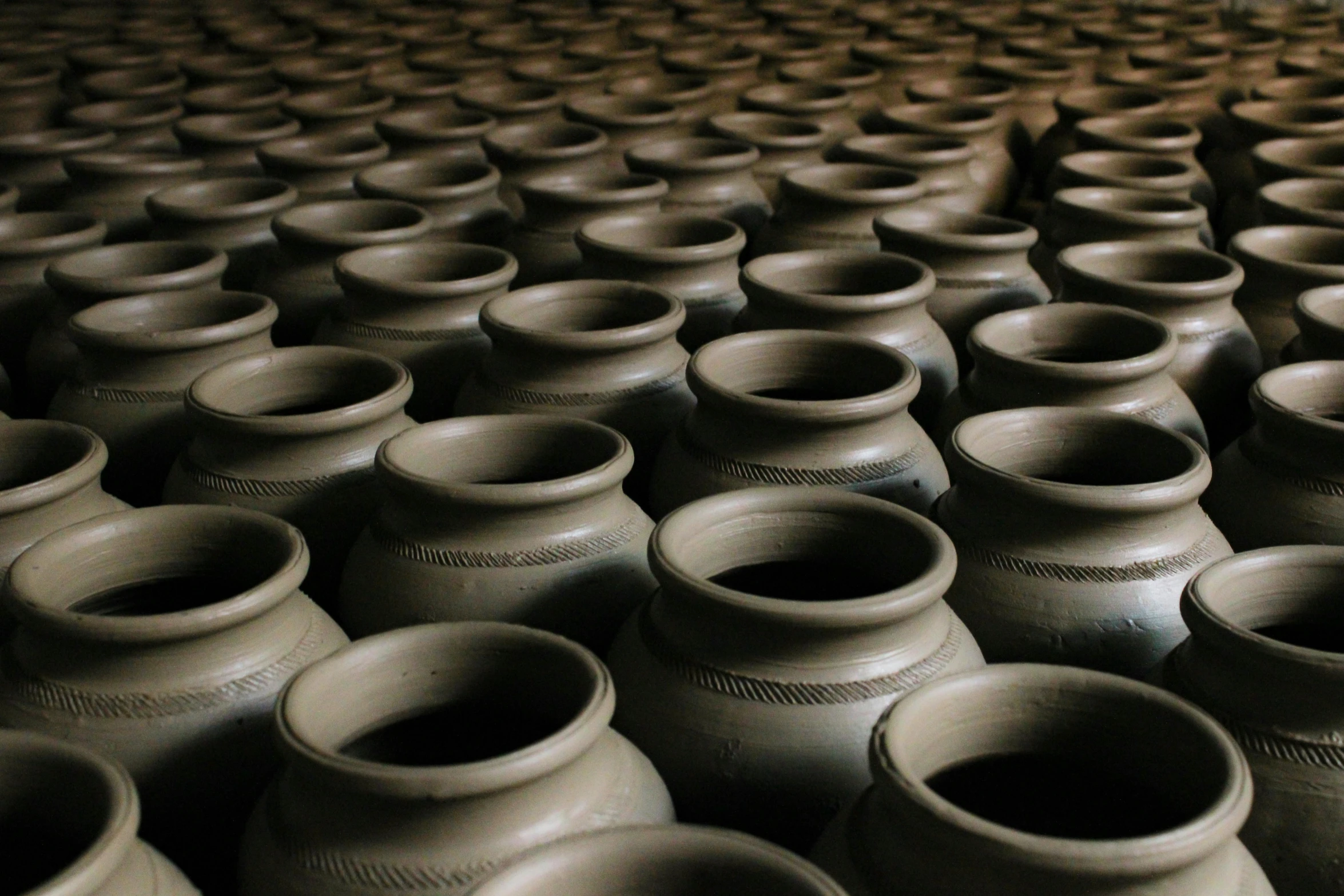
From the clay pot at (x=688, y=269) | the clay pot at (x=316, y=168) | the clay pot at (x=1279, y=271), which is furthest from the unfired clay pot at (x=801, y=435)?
the clay pot at (x=316, y=168)

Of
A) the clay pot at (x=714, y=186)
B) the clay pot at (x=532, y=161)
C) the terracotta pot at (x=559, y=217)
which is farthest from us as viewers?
the clay pot at (x=532, y=161)

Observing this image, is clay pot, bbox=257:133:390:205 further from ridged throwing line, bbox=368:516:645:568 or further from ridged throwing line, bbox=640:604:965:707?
ridged throwing line, bbox=640:604:965:707

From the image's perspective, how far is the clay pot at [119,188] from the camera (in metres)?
3.19

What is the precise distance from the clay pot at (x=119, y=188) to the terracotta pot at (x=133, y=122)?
439 millimetres

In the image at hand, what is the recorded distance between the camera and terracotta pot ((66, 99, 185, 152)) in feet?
12.2

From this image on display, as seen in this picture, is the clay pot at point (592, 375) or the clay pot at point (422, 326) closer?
the clay pot at point (592, 375)

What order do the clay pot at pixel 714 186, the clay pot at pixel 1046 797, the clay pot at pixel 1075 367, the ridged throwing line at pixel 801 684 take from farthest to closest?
the clay pot at pixel 714 186
the clay pot at pixel 1075 367
the ridged throwing line at pixel 801 684
the clay pot at pixel 1046 797

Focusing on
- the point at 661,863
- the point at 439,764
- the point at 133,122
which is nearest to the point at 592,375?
the point at 439,764

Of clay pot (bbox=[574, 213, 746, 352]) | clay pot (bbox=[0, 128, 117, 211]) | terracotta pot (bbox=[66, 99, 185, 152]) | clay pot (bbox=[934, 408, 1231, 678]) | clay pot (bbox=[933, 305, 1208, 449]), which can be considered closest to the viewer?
clay pot (bbox=[934, 408, 1231, 678])

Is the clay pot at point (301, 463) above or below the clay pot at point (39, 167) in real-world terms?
below

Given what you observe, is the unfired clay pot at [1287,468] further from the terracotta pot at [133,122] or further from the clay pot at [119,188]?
the terracotta pot at [133,122]

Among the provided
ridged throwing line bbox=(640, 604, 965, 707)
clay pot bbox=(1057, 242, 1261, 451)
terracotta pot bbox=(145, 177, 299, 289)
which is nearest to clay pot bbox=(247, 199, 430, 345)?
terracotta pot bbox=(145, 177, 299, 289)

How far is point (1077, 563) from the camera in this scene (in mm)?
1657

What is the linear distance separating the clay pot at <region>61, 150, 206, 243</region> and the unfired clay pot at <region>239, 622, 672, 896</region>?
218 centimetres
